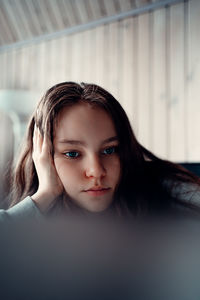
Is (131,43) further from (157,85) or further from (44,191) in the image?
(44,191)

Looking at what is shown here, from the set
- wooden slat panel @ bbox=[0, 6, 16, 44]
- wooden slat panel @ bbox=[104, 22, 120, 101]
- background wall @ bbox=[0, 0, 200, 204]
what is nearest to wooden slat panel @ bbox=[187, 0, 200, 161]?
background wall @ bbox=[0, 0, 200, 204]

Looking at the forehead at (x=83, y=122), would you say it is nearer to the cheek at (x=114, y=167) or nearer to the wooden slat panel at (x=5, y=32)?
the cheek at (x=114, y=167)

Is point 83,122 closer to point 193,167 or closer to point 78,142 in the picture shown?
point 78,142

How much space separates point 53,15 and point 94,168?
63cm

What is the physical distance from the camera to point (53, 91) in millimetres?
336

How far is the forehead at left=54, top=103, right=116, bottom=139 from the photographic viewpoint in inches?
11.7

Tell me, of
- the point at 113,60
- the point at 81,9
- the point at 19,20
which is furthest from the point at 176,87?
the point at 19,20

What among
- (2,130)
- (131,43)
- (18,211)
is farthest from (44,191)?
(131,43)

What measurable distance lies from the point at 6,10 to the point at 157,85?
0.47 meters

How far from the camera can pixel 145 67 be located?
3.18 ft

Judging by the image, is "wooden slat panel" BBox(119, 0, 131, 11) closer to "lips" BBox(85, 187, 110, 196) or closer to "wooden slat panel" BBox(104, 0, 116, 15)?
"wooden slat panel" BBox(104, 0, 116, 15)

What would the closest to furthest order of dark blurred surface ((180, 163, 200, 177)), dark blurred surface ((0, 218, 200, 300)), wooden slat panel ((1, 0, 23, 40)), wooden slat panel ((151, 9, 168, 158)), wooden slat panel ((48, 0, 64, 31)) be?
dark blurred surface ((0, 218, 200, 300)), dark blurred surface ((180, 163, 200, 177)), wooden slat panel ((1, 0, 23, 40)), wooden slat panel ((48, 0, 64, 31)), wooden slat panel ((151, 9, 168, 158))

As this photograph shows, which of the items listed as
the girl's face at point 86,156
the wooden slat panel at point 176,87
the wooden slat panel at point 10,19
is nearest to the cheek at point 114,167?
the girl's face at point 86,156

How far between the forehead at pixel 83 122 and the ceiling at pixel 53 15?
544 millimetres
